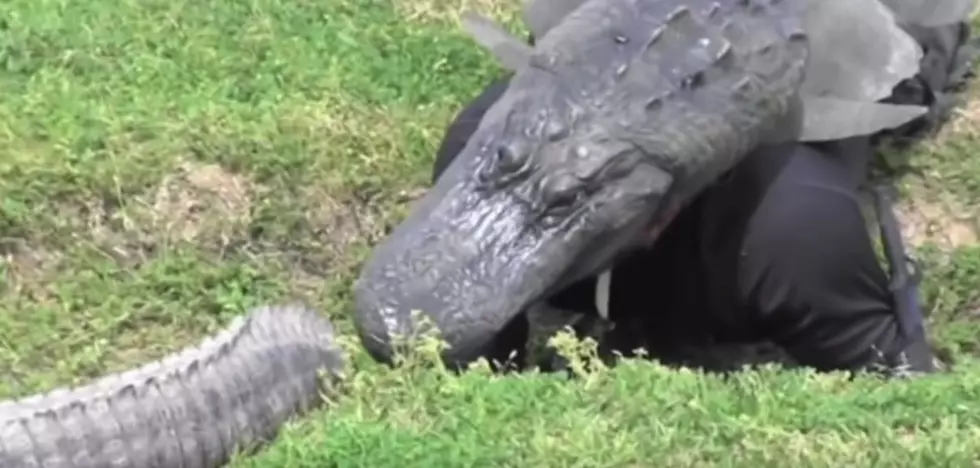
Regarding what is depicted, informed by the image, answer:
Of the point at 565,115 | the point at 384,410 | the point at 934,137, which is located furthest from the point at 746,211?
the point at 934,137

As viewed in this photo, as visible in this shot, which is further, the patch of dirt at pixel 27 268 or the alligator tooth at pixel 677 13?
the patch of dirt at pixel 27 268

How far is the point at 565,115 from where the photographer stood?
7.26ft

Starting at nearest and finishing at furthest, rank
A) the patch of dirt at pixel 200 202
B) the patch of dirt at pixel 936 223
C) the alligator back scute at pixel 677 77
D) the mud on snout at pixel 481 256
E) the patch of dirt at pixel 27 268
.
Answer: the mud on snout at pixel 481 256
the alligator back scute at pixel 677 77
the patch of dirt at pixel 27 268
the patch of dirt at pixel 200 202
the patch of dirt at pixel 936 223

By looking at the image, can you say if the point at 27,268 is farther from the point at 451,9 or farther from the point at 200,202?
the point at 451,9

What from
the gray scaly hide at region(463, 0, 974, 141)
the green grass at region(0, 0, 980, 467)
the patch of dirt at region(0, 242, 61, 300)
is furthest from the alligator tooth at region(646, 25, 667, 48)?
the patch of dirt at region(0, 242, 61, 300)

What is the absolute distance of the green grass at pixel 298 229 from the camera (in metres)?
1.81

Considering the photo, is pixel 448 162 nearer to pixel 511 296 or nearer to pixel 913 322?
pixel 511 296

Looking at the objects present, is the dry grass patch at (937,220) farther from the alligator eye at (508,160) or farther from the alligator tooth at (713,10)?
the alligator eye at (508,160)

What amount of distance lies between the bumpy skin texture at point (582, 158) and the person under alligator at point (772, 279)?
91mm

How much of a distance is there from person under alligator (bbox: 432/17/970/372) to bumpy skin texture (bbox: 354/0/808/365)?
91 millimetres

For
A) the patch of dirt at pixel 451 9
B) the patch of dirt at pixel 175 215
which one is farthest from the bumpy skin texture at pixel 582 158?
the patch of dirt at pixel 451 9

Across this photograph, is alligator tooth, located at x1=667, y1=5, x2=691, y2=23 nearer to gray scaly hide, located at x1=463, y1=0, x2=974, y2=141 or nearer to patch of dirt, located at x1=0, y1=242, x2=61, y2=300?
gray scaly hide, located at x1=463, y1=0, x2=974, y2=141

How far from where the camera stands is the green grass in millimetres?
1808

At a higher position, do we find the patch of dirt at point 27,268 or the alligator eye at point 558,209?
the patch of dirt at point 27,268
